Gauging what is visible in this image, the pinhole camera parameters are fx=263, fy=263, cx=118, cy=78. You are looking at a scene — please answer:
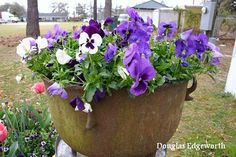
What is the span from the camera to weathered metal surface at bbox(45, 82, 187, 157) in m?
1.02

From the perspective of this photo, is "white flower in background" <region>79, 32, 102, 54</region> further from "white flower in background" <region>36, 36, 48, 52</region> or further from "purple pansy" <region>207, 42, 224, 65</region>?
"purple pansy" <region>207, 42, 224, 65</region>

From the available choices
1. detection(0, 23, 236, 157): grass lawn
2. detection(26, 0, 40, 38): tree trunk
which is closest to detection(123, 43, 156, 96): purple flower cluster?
detection(0, 23, 236, 157): grass lawn

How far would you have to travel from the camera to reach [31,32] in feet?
27.1

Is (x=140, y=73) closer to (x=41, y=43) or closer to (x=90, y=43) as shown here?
(x=90, y=43)

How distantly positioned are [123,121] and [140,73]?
0.88ft

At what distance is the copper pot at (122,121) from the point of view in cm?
102

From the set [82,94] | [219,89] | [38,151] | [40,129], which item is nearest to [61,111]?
[82,94]

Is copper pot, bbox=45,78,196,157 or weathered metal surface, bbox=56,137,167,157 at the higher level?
→ copper pot, bbox=45,78,196,157

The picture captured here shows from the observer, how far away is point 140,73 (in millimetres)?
854

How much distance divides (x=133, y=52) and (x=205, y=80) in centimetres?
403

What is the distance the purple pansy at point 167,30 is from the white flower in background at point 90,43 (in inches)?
16.3

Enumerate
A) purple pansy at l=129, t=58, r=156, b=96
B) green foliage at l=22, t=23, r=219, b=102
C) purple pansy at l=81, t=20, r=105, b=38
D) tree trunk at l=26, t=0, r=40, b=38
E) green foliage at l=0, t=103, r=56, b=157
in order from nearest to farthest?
purple pansy at l=129, t=58, r=156, b=96 → green foliage at l=22, t=23, r=219, b=102 → purple pansy at l=81, t=20, r=105, b=38 → green foliage at l=0, t=103, r=56, b=157 → tree trunk at l=26, t=0, r=40, b=38

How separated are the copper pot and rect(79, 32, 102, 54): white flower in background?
155 millimetres

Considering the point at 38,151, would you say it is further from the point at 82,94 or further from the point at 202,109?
the point at 202,109
